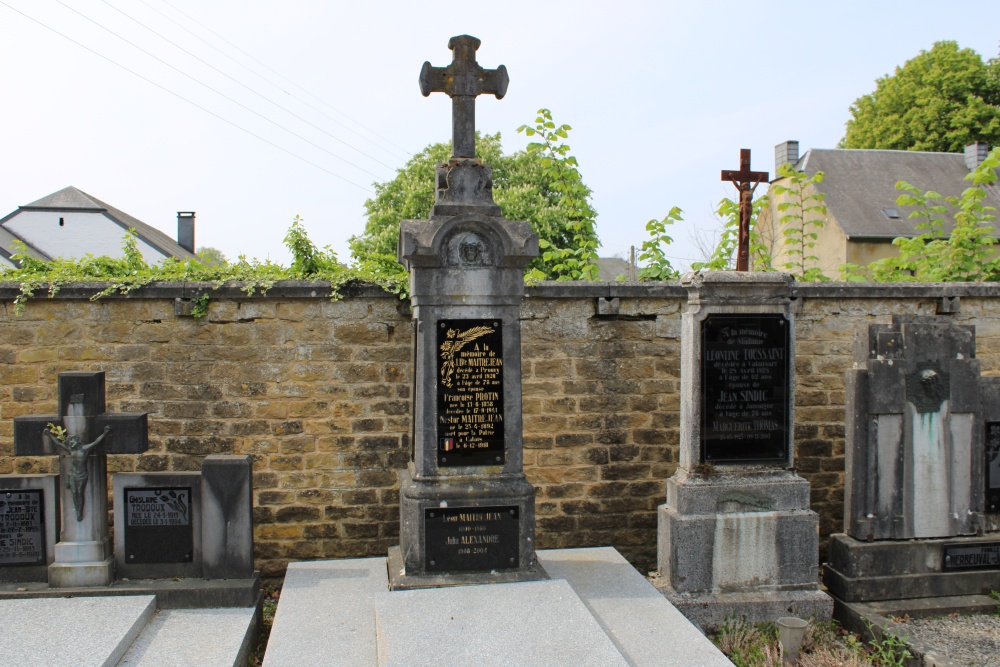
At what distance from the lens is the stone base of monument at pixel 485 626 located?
343cm

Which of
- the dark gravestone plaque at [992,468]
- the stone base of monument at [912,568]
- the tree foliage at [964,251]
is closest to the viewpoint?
the stone base of monument at [912,568]

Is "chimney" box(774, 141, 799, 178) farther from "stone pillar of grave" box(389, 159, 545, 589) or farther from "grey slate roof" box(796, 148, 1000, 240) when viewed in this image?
"stone pillar of grave" box(389, 159, 545, 589)

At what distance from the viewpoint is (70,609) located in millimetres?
4086

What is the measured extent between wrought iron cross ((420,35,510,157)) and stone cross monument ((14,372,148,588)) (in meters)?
2.67

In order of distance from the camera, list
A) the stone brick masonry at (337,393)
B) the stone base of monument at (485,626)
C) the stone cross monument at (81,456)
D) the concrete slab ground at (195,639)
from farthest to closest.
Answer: the stone brick masonry at (337,393) < the stone cross monument at (81,456) < the concrete slab ground at (195,639) < the stone base of monument at (485,626)

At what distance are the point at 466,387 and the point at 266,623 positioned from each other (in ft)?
6.98

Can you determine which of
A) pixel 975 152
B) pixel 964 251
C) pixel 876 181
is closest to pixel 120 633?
pixel 964 251

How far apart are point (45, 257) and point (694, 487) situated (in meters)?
27.9

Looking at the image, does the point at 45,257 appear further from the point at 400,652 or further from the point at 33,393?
the point at 400,652

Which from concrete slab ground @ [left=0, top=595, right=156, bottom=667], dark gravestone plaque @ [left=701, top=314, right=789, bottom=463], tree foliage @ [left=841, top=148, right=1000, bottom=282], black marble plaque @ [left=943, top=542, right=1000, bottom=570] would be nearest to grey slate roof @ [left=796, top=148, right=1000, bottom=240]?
tree foliage @ [left=841, top=148, right=1000, bottom=282]

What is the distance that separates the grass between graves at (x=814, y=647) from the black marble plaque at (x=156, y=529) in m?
3.31

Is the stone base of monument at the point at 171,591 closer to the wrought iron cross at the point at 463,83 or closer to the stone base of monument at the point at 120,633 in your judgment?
the stone base of monument at the point at 120,633

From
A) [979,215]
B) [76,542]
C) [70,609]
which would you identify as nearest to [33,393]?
[76,542]

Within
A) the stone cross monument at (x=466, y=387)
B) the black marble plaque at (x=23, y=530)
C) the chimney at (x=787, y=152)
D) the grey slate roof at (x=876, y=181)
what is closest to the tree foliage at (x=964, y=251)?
the stone cross monument at (x=466, y=387)
